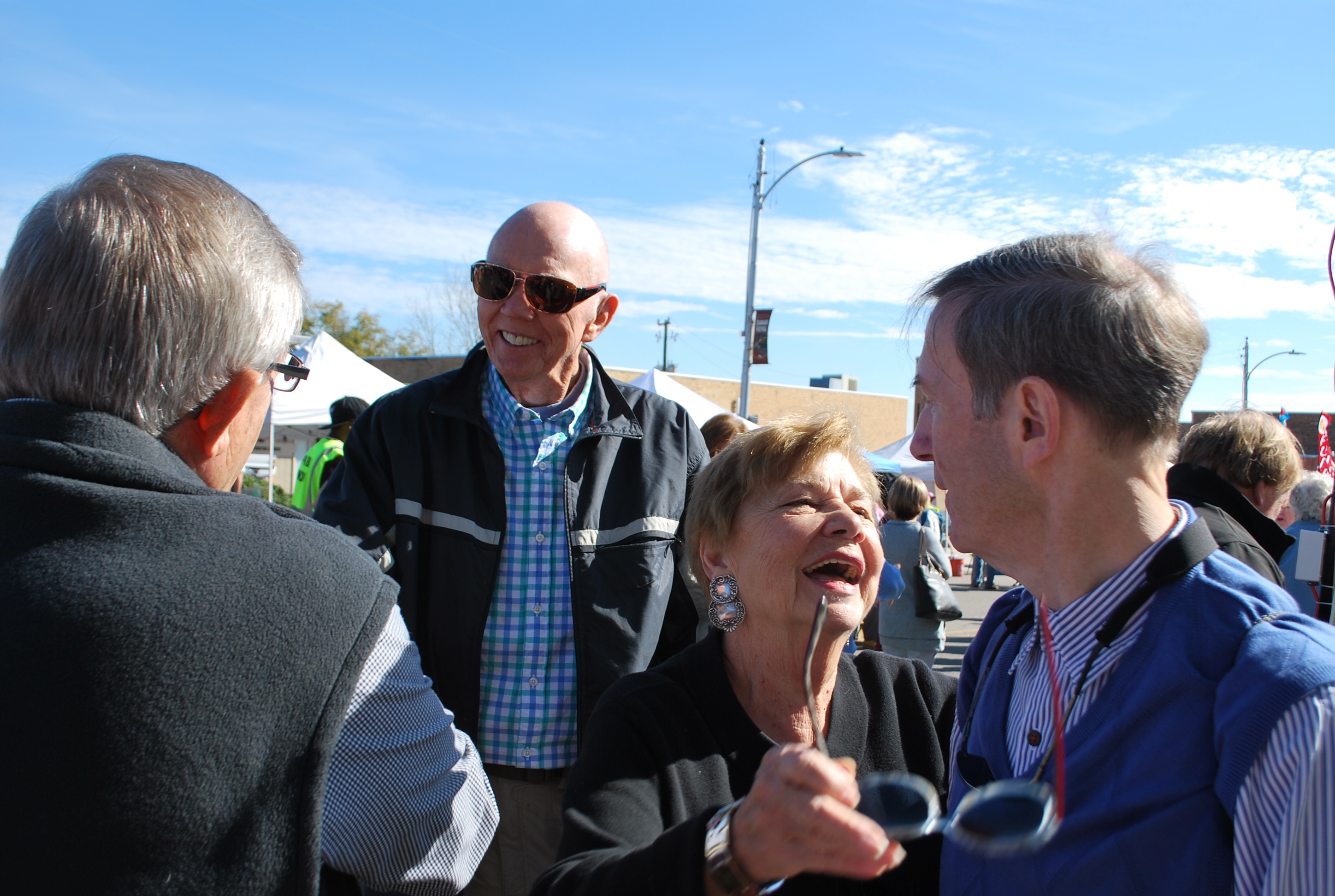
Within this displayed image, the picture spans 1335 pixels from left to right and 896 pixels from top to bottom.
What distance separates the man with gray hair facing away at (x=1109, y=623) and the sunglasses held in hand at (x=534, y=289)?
4.87ft

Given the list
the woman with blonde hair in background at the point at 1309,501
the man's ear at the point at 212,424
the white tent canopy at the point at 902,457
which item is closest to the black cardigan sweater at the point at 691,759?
the man's ear at the point at 212,424

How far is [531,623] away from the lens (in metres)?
2.62

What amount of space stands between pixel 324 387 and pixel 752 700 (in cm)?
922

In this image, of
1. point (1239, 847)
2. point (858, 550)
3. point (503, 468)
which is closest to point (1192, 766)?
point (1239, 847)

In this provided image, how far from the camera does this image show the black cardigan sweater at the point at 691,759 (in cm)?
147

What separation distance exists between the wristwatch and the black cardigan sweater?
20mm

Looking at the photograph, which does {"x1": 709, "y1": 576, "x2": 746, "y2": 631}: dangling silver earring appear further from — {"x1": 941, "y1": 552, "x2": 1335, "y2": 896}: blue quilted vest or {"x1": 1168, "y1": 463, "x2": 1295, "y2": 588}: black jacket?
{"x1": 1168, "y1": 463, "x2": 1295, "y2": 588}: black jacket

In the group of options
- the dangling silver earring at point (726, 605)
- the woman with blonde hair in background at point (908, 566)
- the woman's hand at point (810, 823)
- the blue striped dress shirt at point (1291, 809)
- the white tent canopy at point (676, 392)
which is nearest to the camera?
the blue striped dress shirt at point (1291, 809)

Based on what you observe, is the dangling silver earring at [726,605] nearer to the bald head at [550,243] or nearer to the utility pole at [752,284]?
the bald head at [550,243]

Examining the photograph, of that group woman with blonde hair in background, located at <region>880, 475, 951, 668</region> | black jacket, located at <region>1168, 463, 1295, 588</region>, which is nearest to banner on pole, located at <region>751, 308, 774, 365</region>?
woman with blonde hair in background, located at <region>880, 475, 951, 668</region>

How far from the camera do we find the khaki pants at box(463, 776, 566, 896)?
8.29ft

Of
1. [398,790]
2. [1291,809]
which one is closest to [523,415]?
[398,790]

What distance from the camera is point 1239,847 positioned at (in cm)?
108

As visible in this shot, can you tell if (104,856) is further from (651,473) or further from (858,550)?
(651,473)
